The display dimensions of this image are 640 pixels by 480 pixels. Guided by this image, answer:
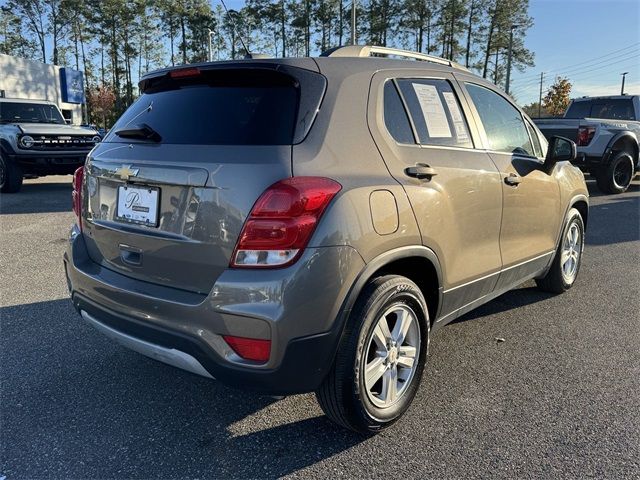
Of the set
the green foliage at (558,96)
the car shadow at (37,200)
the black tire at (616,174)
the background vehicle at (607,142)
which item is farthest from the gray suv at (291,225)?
the green foliage at (558,96)

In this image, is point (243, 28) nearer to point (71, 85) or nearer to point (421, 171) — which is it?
point (71, 85)

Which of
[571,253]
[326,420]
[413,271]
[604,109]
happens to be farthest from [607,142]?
[326,420]

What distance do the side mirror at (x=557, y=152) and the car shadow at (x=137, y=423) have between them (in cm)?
250

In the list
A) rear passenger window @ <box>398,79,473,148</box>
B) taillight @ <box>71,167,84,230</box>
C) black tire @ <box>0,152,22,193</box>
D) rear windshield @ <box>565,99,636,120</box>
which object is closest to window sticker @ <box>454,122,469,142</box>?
rear passenger window @ <box>398,79,473,148</box>

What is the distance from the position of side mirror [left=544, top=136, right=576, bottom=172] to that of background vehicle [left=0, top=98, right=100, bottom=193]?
9.33 m

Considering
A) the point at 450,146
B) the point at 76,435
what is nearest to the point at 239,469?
the point at 76,435

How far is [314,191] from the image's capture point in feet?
6.83

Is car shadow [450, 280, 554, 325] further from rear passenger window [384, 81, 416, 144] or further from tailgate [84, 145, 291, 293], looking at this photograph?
tailgate [84, 145, 291, 293]

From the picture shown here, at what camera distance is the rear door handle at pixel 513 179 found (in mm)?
3303

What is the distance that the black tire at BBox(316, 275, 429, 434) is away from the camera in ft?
7.41

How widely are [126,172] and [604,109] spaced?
1259 centimetres

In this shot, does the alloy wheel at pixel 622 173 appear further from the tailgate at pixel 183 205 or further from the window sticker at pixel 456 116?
the tailgate at pixel 183 205

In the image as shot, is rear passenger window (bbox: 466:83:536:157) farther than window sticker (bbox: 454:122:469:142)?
Yes

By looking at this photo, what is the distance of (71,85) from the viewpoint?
32219 mm
